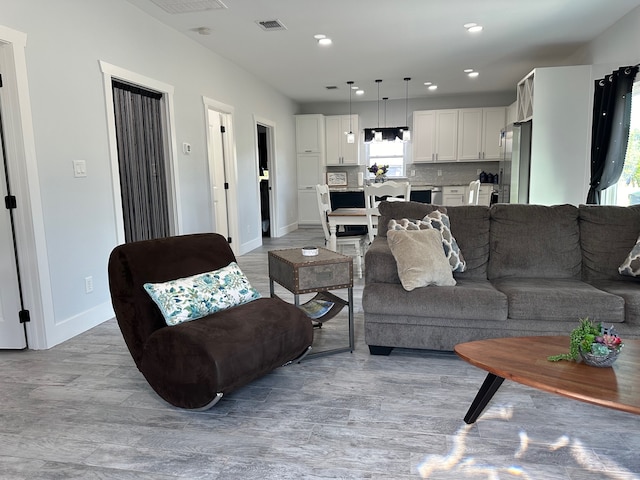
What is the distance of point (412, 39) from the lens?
198 inches

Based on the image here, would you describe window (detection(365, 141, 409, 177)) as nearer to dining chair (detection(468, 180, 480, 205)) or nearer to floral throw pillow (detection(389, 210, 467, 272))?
dining chair (detection(468, 180, 480, 205))

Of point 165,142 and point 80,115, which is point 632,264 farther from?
point 165,142

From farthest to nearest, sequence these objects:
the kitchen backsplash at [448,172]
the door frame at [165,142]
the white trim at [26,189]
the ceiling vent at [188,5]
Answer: the kitchen backsplash at [448,172] < the ceiling vent at [188,5] < the door frame at [165,142] < the white trim at [26,189]

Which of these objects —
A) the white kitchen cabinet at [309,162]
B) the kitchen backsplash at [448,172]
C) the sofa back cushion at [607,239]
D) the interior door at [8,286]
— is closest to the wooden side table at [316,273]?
the sofa back cushion at [607,239]

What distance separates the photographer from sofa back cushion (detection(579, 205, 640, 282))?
2.90 meters

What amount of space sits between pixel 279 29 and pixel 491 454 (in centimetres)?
431

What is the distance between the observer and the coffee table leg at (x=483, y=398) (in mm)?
1956

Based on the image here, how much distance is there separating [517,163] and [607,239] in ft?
10.4

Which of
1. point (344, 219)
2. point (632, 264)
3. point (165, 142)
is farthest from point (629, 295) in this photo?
point (165, 142)

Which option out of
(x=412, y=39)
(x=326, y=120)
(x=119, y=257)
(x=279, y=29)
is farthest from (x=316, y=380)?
(x=326, y=120)

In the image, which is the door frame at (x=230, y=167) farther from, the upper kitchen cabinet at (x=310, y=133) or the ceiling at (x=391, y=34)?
the upper kitchen cabinet at (x=310, y=133)

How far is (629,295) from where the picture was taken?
2461 millimetres

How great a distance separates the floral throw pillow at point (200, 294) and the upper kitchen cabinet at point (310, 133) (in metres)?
6.83

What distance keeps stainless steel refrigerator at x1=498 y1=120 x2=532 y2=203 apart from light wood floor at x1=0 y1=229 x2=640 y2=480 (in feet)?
12.2
